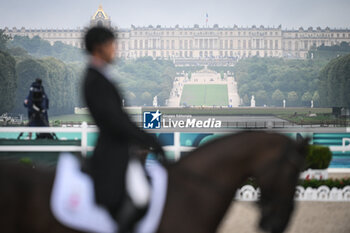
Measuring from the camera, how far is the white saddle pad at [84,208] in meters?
2.85

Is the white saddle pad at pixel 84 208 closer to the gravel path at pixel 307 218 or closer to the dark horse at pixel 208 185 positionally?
the dark horse at pixel 208 185

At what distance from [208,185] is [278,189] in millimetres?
383

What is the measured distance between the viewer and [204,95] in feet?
266

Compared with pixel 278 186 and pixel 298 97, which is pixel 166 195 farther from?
pixel 298 97

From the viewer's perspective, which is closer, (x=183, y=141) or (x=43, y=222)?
(x=43, y=222)

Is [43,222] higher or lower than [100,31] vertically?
lower

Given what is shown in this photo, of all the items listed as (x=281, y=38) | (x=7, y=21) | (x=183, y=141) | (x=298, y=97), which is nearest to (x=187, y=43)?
(x=281, y=38)

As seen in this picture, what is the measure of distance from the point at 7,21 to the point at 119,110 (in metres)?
99.3

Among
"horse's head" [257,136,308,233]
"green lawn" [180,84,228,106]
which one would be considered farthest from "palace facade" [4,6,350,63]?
"horse's head" [257,136,308,233]

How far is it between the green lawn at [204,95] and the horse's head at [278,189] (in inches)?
2908

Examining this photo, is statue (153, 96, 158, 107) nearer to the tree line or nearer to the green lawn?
the tree line

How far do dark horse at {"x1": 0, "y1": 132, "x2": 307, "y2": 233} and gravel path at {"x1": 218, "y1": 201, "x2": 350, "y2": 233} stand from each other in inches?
108

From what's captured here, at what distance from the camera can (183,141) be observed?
1043 centimetres

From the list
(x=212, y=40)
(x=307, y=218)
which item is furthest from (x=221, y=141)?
(x=212, y=40)
